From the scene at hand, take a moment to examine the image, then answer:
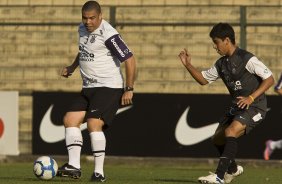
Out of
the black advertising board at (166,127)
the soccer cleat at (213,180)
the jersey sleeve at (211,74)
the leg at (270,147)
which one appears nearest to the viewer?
the soccer cleat at (213,180)

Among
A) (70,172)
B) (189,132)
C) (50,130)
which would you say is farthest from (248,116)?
(50,130)

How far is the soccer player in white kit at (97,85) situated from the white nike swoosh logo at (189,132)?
21.3 feet

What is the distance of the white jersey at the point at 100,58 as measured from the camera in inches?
454

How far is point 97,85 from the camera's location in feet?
38.1

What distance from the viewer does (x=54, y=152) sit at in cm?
1838

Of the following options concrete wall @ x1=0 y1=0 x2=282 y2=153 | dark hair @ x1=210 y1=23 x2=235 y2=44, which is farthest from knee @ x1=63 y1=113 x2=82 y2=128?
concrete wall @ x1=0 y1=0 x2=282 y2=153

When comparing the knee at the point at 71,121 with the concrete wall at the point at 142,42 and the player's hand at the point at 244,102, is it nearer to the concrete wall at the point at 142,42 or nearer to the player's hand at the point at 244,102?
the player's hand at the point at 244,102

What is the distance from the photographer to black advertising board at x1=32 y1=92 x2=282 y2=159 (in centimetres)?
1803

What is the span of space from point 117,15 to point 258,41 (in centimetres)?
281

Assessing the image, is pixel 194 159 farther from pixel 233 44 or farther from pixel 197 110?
pixel 233 44

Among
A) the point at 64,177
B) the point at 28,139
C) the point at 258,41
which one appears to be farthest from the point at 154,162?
the point at 64,177

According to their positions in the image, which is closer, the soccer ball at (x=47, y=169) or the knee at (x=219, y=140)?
the soccer ball at (x=47, y=169)

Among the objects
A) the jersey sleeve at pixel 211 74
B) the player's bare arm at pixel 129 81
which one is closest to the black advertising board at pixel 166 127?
the jersey sleeve at pixel 211 74

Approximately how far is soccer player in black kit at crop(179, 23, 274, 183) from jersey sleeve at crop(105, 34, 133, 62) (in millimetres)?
635
